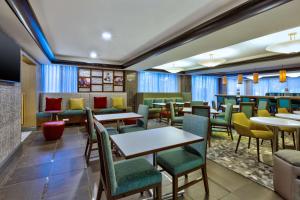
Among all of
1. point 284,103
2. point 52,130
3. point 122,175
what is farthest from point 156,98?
point 122,175

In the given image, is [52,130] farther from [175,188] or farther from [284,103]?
[284,103]

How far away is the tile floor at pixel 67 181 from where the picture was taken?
1807mm

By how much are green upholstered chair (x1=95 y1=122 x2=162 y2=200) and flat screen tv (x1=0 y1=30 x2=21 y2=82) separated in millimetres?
2146

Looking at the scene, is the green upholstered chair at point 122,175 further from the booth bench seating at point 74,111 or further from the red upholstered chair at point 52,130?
the booth bench seating at point 74,111

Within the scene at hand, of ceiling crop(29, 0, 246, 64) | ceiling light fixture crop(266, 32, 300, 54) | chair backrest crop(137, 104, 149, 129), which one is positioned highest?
ceiling crop(29, 0, 246, 64)

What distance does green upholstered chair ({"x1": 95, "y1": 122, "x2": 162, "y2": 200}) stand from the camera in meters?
1.20

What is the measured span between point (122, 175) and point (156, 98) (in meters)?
6.36

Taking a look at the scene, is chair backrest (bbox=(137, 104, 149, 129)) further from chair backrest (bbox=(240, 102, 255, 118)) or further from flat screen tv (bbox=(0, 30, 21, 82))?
chair backrest (bbox=(240, 102, 255, 118))

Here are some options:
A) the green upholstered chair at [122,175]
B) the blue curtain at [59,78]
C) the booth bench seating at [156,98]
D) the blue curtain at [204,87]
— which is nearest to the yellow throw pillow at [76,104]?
the blue curtain at [59,78]

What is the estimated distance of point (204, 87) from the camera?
973cm

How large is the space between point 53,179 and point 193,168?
6.57 feet

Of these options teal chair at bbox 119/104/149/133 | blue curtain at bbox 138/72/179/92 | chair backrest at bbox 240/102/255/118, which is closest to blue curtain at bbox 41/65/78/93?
blue curtain at bbox 138/72/179/92

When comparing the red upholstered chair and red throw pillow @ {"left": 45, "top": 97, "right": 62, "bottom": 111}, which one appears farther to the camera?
red throw pillow @ {"left": 45, "top": 97, "right": 62, "bottom": 111}

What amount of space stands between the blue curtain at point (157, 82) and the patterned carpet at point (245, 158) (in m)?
4.70
